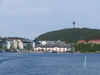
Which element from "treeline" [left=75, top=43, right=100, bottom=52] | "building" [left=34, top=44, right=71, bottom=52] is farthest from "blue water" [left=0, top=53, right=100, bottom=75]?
"building" [left=34, top=44, right=71, bottom=52]

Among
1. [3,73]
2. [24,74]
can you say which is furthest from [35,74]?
[3,73]

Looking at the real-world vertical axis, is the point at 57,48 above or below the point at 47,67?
above

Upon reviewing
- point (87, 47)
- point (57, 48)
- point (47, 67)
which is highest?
point (87, 47)

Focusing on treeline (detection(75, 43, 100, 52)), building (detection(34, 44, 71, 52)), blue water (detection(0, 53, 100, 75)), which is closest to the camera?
blue water (detection(0, 53, 100, 75))

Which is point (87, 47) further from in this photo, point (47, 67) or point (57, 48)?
point (47, 67)

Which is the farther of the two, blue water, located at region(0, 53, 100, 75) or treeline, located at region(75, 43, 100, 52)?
treeline, located at region(75, 43, 100, 52)

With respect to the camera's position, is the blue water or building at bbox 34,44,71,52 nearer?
the blue water

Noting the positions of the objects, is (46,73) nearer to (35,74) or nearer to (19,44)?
(35,74)

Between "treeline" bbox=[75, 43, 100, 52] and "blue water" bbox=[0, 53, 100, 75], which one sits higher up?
"treeline" bbox=[75, 43, 100, 52]

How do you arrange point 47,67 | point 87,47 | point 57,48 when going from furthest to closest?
point 57,48, point 87,47, point 47,67

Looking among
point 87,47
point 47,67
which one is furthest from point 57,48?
point 47,67

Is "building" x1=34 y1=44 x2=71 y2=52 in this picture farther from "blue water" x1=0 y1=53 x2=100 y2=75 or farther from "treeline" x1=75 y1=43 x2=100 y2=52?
"blue water" x1=0 y1=53 x2=100 y2=75

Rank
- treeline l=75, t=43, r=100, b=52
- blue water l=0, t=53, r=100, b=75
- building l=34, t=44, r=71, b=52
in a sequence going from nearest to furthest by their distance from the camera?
blue water l=0, t=53, r=100, b=75 < treeline l=75, t=43, r=100, b=52 < building l=34, t=44, r=71, b=52

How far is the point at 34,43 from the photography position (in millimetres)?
197000
